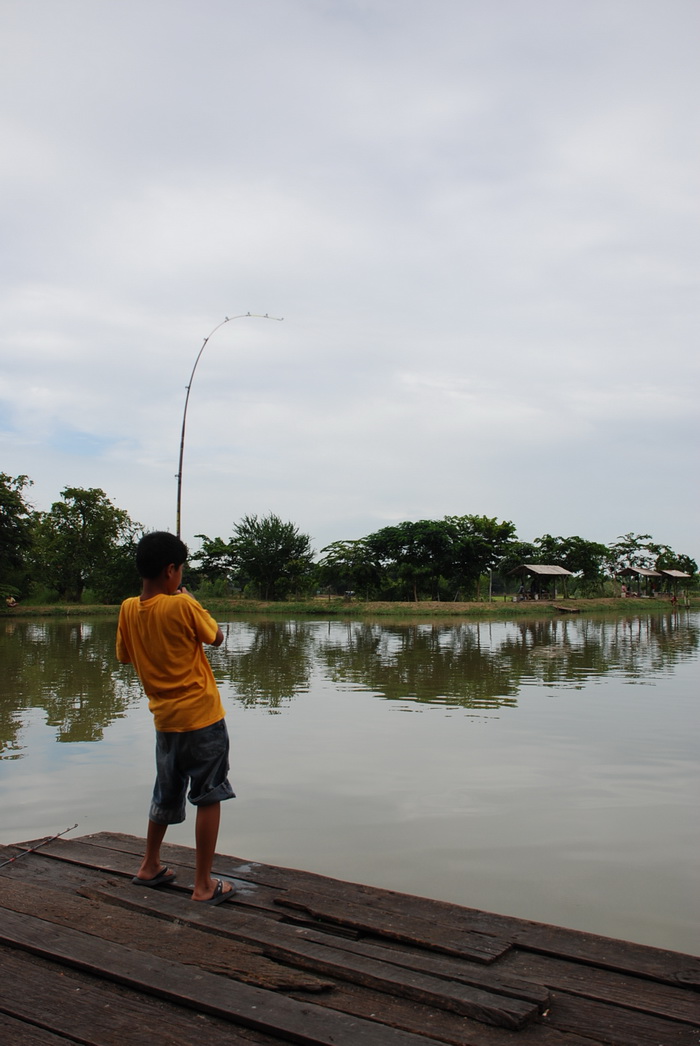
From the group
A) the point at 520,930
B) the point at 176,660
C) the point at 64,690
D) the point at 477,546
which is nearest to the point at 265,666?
the point at 64,690

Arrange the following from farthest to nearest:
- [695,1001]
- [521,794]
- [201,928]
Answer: [521,794] → [201,928] → [695,1001]

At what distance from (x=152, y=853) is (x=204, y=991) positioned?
1000 mm

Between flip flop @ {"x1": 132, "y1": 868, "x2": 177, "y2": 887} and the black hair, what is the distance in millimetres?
1232

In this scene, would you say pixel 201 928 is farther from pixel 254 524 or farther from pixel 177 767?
pixel 254 524

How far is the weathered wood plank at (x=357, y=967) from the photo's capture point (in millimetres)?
2203

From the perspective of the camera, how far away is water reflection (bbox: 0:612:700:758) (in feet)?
32.1

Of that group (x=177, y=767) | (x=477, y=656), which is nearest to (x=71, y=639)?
(x=477, y=656)

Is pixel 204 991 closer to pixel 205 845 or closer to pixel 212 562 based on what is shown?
pixel 205 845

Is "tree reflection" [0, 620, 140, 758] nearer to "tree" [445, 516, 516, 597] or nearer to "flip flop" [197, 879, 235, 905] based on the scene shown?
"flip flop" [197, 879, 235, 905]

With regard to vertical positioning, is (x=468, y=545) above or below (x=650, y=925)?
above

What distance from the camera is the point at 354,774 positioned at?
20.5 feet

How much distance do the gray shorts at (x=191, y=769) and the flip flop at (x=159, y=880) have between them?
0.24 m

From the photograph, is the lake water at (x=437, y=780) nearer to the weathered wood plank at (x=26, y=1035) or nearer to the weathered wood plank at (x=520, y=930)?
the weathered wood plank at (x=520, y=930)

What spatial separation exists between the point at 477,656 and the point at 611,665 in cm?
291
